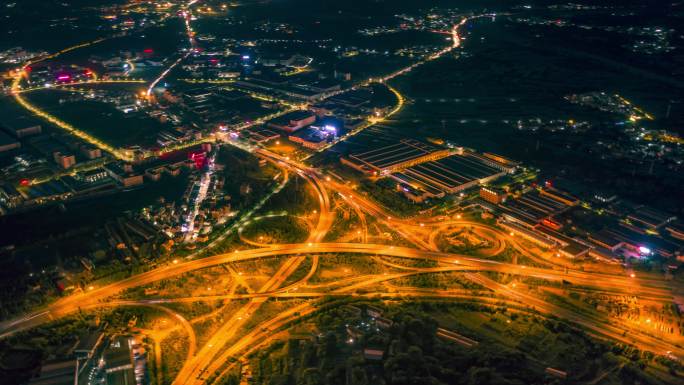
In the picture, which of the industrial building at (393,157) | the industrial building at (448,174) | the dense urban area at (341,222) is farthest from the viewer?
the industrial building at (393,157)

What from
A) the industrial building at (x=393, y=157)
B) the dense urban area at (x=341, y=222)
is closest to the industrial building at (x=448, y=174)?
the dense urban area at (x=341, y=222)

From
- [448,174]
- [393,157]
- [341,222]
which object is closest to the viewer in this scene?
[341,222]

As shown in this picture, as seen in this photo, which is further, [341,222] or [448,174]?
[448,174]

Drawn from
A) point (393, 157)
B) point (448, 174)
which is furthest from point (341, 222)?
point (393, 157)

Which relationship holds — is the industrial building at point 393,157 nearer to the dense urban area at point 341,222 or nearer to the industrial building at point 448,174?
the dense urban area at point 341,222

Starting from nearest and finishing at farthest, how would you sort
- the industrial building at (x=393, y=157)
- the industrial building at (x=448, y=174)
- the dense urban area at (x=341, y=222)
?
the dense urban area at (x=341, y=222)
the industrial building at (x=448, y=174)
the industrial building at (x=393, y=157)

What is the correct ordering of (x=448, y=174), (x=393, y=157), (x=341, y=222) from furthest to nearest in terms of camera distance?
(x=393, y=157)
(x=448, y=174)
(x=341, y=222)

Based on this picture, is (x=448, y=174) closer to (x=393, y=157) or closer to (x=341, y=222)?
(x=393, y=157)

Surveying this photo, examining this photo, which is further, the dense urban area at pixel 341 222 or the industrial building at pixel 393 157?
the industrial building at pixel 393 157
